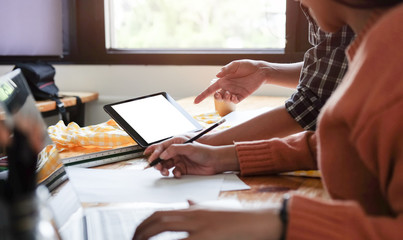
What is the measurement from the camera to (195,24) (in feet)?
8.90

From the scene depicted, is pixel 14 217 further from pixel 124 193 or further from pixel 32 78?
pixel 32 78

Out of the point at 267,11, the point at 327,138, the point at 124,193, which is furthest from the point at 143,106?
the point at 267,11

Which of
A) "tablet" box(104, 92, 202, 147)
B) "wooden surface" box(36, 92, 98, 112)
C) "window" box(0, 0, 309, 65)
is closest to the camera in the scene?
"tablet" box(104, 92, 202, 147)

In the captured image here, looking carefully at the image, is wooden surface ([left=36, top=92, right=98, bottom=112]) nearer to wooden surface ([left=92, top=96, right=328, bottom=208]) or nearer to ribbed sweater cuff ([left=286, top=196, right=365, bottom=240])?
wooden surface ([left=92, top=96, right=328, bottom=208])

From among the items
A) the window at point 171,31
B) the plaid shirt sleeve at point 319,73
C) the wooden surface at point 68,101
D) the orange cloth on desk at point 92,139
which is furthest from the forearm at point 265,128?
the window at point 171,31

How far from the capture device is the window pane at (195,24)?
102 inches

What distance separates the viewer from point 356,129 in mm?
495

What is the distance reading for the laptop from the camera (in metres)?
0.53

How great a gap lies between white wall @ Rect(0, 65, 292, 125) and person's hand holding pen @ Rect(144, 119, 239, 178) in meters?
1.64

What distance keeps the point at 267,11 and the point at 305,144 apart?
177 cm

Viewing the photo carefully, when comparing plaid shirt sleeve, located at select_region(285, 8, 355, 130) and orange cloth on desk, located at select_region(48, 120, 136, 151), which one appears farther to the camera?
orange cloth on desk, located at select_region(48, 120, 136, 151)

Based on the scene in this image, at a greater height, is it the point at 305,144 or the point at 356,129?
the point at 356,129

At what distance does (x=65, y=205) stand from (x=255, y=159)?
1.28 ft

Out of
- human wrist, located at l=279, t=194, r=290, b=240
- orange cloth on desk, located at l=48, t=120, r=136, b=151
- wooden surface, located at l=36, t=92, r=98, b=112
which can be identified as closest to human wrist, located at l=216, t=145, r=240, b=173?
orange cloth on desk, located at l=48, t=120, r=136, b=151
